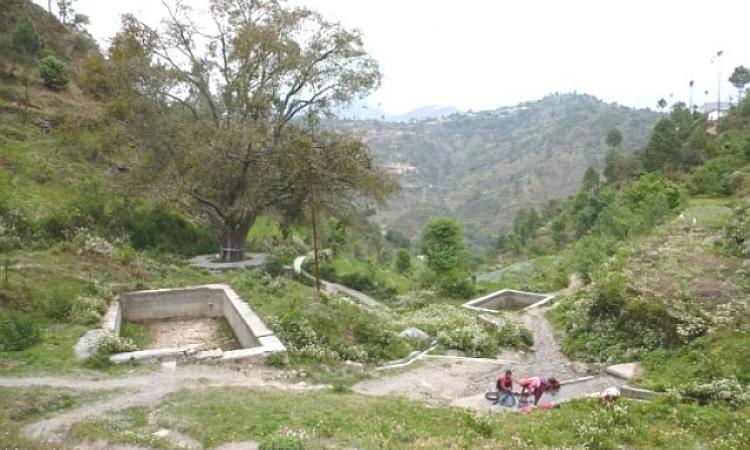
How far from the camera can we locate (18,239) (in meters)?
17.3

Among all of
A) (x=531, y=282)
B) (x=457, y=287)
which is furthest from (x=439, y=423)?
(x=531, y=282)

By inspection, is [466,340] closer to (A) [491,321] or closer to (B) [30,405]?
(A) [491,321]

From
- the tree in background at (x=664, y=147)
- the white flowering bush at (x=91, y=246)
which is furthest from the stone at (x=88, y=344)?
the tree in background at (x=664, y=147)

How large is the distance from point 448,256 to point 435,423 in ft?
62.6

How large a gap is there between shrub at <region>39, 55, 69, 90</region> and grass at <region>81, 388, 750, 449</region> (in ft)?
98.7

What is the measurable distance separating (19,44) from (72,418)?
109ft

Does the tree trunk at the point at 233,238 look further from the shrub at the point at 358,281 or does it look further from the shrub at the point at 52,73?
the shrub at the point at 52,73

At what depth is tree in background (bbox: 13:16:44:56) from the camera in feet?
107

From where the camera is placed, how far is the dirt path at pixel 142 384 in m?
8.05

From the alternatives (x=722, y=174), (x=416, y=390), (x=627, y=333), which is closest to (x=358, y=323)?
(x=416, y=390)

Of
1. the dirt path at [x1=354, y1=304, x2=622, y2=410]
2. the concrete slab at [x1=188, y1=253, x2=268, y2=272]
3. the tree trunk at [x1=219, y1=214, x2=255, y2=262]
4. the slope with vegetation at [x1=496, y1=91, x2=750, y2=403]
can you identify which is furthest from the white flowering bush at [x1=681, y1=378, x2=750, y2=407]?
the tree trunk at [x1=219, y1=214, x2=255, y2=262]

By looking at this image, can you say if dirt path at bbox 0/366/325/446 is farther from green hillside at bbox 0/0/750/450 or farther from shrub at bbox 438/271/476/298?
shrub at bbox 438/271/476/298

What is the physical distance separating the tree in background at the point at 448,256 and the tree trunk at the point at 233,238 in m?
9.08

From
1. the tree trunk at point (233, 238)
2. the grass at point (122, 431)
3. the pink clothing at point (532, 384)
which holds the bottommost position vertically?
the pink clothing at point (532, 384)
